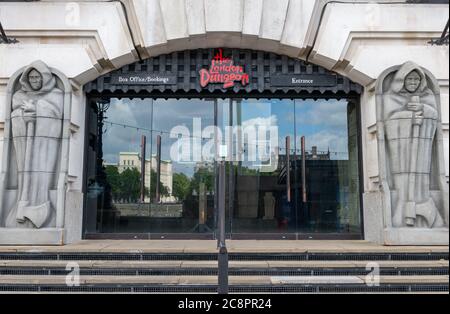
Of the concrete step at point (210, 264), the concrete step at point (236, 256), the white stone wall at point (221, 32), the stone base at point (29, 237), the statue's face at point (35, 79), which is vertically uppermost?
the white stone wall at point (221, 32)

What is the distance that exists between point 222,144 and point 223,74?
5.84 feet

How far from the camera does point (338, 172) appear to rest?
10297mm

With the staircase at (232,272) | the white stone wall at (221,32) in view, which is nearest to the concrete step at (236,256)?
the staircase at (232,272)

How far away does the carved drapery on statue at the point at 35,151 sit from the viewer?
8.57m

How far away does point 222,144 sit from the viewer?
10328 millimetres

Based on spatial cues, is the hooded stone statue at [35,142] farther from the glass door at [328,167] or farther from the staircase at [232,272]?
the glass door at [328,167]

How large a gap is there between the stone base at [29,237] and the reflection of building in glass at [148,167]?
2.46m

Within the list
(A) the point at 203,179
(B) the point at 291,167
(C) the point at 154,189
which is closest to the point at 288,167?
(B) the point at 291,167

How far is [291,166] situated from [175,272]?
15.5ft

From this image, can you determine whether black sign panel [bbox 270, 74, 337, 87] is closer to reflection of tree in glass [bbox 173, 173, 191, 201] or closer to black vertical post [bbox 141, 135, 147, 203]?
reflection of tree in glass [bbox 173, 173, 191, 201]

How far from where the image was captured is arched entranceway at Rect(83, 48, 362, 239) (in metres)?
9.99

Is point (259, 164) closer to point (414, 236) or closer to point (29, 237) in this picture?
point (414, 236)

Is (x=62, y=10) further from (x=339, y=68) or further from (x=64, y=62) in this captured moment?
(x=339, y=68)

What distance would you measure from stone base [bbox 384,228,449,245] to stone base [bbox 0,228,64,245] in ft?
23.0
